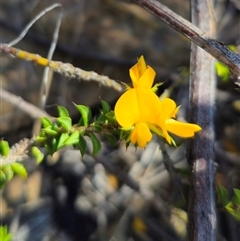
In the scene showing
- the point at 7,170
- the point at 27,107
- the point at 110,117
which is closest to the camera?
the point at 110,117

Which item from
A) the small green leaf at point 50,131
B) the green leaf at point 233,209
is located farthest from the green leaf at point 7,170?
the green leaf at point 233,209

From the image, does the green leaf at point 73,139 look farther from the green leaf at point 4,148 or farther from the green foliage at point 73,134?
the green leaf at point 4,148

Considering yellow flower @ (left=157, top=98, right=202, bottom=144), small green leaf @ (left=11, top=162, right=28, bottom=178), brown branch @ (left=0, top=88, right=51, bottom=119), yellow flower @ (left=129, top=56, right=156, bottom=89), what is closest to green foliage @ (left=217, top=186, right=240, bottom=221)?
yellow flower @ (left=157, top=98, right=202, bottom=144)

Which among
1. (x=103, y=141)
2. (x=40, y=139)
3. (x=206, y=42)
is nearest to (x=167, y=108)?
(x=206, y=42)

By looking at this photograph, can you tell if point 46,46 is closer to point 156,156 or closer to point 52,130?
point 156,156

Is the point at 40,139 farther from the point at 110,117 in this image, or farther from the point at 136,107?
the point at 136,107
